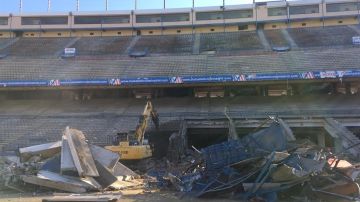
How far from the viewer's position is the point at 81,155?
1427 centimetres

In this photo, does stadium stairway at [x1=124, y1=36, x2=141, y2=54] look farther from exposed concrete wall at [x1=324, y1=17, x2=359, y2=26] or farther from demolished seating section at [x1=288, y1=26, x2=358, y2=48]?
exposed concrete wall at [x1=324, y1=17, x2=359, y2=26]

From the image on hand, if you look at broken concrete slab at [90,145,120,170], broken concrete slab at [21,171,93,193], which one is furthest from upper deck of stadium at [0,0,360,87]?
broken concrete slab at [21,171,93,193]

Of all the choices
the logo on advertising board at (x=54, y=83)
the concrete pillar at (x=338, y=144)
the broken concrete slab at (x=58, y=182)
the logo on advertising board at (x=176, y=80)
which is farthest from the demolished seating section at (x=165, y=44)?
the broken concrete slab at (x=58, y=182)

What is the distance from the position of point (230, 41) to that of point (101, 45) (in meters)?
14.1

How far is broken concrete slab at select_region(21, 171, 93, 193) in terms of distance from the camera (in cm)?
1342

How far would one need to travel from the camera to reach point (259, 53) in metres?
39.0

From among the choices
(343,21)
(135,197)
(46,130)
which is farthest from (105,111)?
(343,21)

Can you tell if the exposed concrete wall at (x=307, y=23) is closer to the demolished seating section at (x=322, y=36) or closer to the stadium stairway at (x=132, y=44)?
the demolished seating section at (x=322, y=36)

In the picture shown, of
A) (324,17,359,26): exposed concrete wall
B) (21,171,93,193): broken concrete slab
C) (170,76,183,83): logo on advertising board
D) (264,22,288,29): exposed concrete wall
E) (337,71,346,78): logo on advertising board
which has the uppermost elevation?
(324,17,359,26): exposed concrete wall

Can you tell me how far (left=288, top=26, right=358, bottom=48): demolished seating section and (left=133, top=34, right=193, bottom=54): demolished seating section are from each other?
1127 cm

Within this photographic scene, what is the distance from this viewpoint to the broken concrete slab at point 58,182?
1342cm

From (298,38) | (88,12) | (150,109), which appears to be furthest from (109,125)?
(88,12)

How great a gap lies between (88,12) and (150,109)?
37.6 meters

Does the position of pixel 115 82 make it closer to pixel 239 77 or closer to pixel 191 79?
pixel 191 79
